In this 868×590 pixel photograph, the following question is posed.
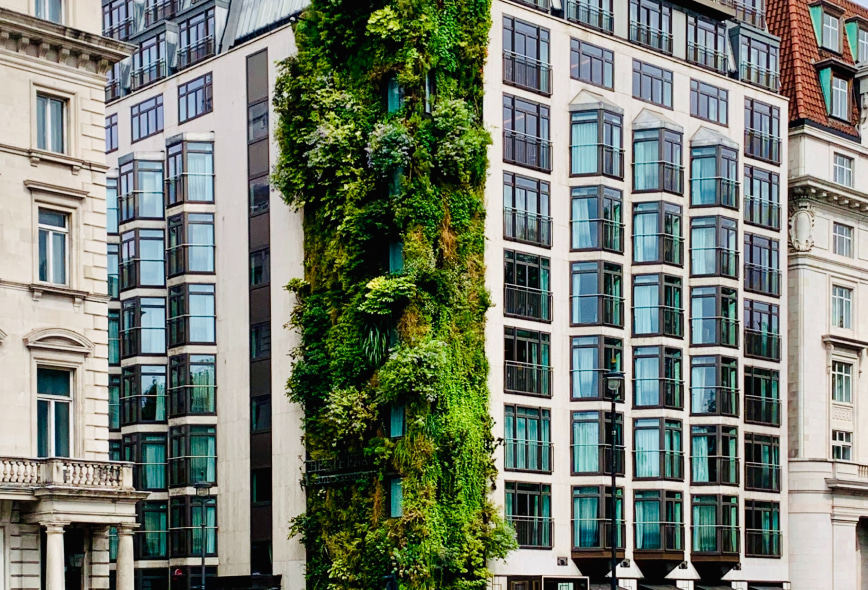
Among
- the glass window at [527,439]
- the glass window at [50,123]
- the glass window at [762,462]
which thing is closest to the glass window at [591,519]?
the glass window at [527,439]

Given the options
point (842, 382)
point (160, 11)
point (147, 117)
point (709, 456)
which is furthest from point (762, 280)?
point (160, 11)

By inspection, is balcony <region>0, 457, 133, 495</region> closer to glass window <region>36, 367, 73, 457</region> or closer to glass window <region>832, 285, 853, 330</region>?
glass window <region>36, 367, 73, 457</region>

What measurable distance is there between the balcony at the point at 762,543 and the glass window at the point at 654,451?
5.16m

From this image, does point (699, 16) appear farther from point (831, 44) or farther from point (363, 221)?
point (363, 221)

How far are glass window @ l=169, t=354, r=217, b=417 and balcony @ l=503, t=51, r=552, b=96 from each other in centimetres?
1575

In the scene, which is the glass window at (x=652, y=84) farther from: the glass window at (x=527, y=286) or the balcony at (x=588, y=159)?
the glass window at (x=527, y=286)

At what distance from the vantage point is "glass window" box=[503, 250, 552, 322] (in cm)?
6381

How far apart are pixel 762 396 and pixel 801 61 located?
16.2 metres

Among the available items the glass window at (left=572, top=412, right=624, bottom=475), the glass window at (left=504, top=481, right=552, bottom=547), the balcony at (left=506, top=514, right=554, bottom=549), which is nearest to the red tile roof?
the glass window at (left=572, top=412, right=624, bottom=475)

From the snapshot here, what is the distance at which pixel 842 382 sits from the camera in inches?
3063

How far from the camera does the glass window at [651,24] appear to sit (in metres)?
70.1

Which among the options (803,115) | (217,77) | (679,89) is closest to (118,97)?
(217,77)

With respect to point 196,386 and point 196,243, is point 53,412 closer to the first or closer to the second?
point 196,386

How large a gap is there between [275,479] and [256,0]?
1916 cm
